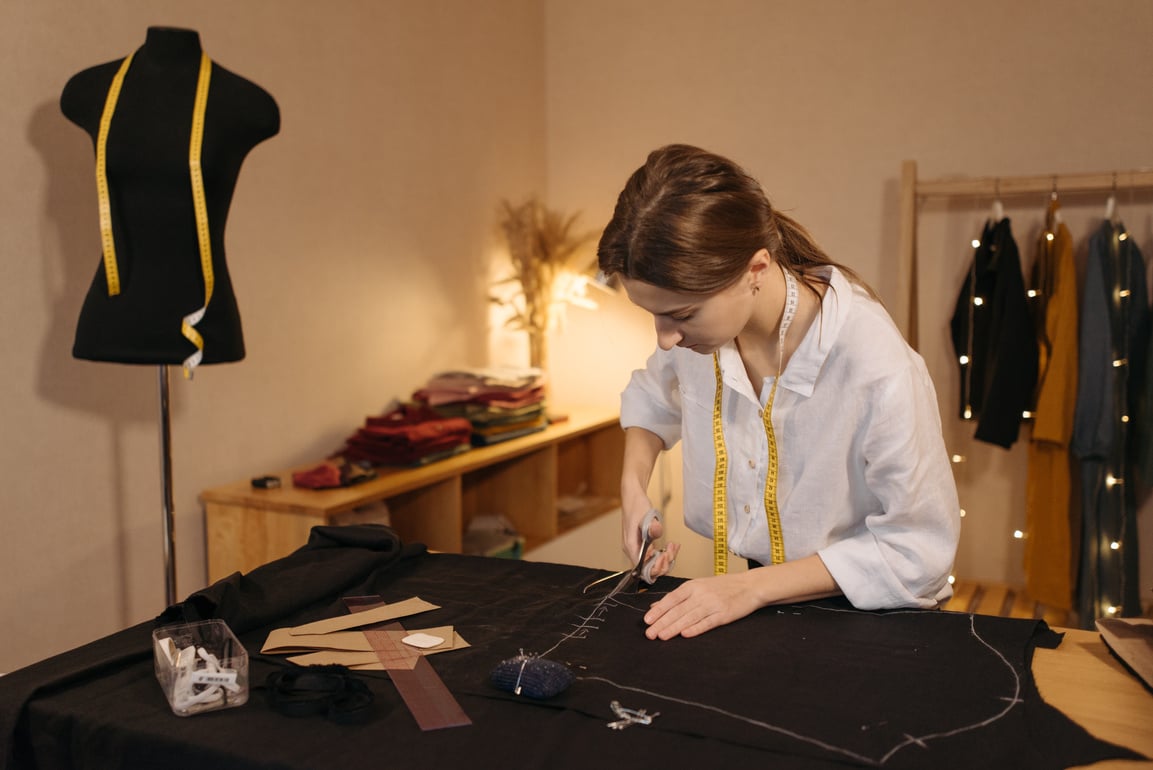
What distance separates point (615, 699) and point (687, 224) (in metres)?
0.68

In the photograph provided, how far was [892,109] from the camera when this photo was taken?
3.81m

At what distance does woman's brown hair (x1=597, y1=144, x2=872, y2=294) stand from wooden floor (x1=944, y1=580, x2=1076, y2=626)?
2.39m

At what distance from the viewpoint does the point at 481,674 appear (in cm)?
129

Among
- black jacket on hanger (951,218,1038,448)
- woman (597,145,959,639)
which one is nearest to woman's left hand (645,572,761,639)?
woman (597,145,959,639)

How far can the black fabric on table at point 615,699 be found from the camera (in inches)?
42.6

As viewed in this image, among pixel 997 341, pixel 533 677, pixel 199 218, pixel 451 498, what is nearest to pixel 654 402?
pixel 533 677

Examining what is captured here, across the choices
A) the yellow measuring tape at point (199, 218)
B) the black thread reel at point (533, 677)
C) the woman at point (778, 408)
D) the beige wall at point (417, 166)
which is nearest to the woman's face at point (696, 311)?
the woman at point (778, 408)

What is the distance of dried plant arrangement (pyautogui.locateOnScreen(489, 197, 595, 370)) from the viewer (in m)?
4.10

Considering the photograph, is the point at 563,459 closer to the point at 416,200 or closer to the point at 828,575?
the point at 416,200

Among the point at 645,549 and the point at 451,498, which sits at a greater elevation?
the point at 645,549

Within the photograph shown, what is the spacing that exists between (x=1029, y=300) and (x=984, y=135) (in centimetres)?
69

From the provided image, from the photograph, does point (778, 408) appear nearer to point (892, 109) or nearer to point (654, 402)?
point (654, 402)

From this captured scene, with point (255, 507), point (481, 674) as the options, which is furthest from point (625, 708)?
point (255, 507)

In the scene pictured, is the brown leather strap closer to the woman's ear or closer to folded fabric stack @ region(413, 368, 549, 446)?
the woman's ear
